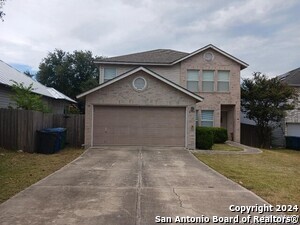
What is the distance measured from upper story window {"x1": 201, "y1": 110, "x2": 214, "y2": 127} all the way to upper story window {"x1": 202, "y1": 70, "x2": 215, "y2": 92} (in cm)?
165

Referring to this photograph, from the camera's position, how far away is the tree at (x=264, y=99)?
1040 inches

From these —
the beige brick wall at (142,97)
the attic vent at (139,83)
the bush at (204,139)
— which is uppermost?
the attic vent at (139,83)

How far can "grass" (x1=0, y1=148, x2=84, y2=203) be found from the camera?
8758mm

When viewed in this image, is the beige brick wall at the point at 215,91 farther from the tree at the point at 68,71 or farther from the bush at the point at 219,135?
the tree at the point at 68,71

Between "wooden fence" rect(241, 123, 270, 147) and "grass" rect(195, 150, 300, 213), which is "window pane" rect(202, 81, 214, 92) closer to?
"wooden fence" rect(241, 123, 270, 147)

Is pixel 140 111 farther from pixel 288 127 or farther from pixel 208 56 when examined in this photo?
pixel 288 127

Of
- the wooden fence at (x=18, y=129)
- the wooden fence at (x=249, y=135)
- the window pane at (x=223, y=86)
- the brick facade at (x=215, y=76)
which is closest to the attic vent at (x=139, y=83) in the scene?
the wooden fence at (x=18, y=129)

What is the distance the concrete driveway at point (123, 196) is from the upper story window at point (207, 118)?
42.9 feet

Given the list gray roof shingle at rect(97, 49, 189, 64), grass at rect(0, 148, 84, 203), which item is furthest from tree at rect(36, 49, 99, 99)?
grass at rect(0, 148, 84, 203)

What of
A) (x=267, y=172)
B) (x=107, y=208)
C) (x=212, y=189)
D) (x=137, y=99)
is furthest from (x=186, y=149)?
(x=107, y=208)

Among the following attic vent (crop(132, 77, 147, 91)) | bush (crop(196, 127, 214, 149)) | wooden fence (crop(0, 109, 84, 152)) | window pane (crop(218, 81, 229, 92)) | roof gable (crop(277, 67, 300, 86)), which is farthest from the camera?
roof gable (crop(277, 67, 300, 86))

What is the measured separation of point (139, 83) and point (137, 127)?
98.4 inches

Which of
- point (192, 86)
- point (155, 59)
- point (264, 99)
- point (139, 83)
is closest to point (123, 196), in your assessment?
point (139, 83)

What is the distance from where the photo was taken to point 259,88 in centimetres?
2683
